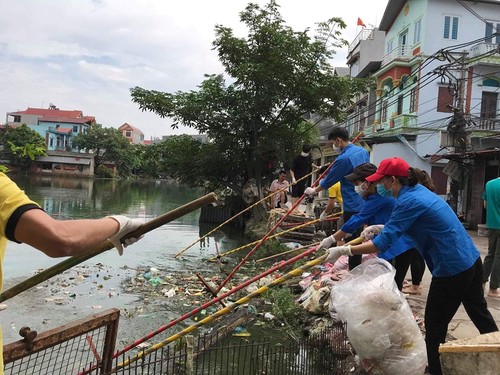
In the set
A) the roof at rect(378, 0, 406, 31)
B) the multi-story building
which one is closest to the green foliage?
the multi-story building

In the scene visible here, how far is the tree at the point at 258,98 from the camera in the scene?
15.2 m

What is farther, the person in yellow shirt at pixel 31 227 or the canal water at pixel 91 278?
the canal water at pixel 91 278

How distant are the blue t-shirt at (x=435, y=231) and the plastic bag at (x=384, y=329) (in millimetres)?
352

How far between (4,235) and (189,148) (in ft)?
53.7

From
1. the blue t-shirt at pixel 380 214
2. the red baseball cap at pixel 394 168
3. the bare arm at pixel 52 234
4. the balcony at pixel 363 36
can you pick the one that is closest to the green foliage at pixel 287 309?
the blue t-shirt at pixel 380 214

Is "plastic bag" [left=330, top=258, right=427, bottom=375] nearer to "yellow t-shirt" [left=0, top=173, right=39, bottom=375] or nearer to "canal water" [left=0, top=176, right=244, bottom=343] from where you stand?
"yellow t-shirt" [left=0, top=173, right=39, bottom=375]

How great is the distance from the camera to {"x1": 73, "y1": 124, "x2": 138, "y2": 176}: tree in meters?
59.4

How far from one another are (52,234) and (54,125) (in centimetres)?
7256

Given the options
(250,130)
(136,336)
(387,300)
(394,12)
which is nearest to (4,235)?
(387,300)

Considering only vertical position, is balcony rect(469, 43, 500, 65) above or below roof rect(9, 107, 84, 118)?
below

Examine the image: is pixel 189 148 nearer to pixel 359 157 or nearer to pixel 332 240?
pixel 359 157

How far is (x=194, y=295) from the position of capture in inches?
292

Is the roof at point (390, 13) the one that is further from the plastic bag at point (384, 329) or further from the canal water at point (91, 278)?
the plastic bag at point (384, 329)

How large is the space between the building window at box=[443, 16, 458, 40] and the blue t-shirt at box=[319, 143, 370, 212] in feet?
72.2
